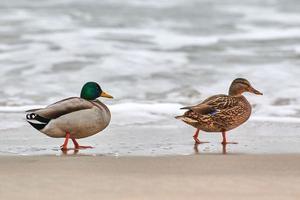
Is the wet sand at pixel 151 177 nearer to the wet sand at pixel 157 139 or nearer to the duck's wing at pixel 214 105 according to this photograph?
the wet sand at pixel 157 139

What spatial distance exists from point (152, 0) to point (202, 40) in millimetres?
7656

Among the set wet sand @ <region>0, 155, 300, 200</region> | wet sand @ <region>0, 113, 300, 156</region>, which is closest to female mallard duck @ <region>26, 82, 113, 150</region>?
wet sand @ <region>0, 113, 300, 156</region>

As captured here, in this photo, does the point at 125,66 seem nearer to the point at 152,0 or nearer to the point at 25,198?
the point at 25,198

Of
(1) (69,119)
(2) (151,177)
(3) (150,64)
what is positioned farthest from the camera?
(3) (150,64)

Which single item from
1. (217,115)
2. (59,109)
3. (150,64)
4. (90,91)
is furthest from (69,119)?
(150,64)

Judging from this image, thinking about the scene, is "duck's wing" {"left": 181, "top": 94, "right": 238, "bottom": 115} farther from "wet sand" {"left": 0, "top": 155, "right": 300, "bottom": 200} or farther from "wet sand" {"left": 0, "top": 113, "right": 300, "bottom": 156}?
"wet sand" {"left": 0, "top": 155, "right": 300, "bottom": 200}

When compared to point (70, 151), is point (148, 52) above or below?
above

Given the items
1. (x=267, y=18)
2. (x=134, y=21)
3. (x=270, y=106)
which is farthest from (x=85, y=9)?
(x=270, y=106)

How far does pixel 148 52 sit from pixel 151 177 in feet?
30.5

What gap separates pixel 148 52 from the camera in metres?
15.7

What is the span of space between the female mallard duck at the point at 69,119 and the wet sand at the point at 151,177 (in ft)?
2.43

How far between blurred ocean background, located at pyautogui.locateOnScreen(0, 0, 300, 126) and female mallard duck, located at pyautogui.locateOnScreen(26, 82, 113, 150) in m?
1.47

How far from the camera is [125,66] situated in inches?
551

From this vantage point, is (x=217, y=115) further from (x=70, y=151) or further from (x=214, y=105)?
(x=70, y=151)
